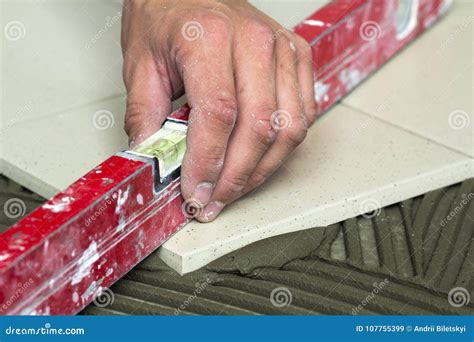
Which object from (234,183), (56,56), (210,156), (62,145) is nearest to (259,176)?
(234,183)

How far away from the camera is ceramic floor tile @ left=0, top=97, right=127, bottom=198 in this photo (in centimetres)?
212

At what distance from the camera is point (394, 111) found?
2488 mm

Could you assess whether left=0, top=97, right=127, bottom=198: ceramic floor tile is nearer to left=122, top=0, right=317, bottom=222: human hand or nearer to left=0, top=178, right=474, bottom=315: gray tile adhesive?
left=0, top=178, right=474, bottom=315: gray tile adhesive

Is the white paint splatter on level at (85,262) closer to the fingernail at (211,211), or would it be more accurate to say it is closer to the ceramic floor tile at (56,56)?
the fingernail at (211,211)

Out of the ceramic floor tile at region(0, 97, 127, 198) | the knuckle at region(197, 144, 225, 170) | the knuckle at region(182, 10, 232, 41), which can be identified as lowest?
the ceramic floor tile at region(0, 97, 127, 198)

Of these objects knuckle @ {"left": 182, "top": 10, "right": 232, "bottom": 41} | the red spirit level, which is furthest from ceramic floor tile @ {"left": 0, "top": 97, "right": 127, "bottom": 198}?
knuckle @ {"left": 182, "top": 10, "right": 232, "bottom": 41}

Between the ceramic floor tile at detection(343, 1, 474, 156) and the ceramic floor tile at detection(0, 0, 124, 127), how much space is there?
0.87 meters

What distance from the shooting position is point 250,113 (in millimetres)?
1797

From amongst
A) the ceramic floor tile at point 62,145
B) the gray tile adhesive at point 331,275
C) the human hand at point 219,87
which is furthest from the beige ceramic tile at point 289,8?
the gray tile adhesive at point 331,275

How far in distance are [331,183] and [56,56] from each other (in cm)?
118

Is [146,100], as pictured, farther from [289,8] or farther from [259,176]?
[289,8]

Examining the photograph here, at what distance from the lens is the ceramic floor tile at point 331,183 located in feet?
6.11

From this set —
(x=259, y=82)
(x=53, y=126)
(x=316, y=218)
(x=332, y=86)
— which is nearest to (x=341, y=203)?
(x=316, y=218)

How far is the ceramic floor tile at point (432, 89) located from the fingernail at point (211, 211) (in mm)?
792
